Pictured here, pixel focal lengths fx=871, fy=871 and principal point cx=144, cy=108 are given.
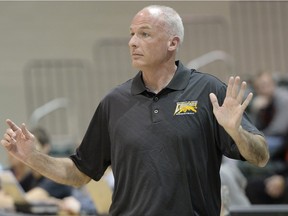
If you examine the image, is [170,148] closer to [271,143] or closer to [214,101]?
[214,101]

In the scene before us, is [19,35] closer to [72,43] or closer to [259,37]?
[72,43]

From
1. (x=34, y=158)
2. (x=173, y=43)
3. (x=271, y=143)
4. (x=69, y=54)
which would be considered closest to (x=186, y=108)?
(x=173, y=43)

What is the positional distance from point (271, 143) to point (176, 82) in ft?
18.5

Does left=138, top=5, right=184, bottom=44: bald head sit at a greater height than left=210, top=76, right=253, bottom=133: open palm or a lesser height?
greater

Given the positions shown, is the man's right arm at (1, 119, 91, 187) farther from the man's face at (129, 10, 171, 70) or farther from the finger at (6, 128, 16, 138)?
the man's face at (129, 10, 171, 70)

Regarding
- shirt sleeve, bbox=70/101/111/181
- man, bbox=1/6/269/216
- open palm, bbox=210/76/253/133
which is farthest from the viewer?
shirt sleeve, bbox=70/101/111/181

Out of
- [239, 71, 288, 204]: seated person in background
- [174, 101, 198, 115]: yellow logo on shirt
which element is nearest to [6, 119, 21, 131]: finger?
[174, 101, 198, 115]: yellow logo on shirt

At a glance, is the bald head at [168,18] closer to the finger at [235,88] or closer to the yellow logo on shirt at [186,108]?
the yellow logo on shirt at [186,108]

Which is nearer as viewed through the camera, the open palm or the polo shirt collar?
the open palm

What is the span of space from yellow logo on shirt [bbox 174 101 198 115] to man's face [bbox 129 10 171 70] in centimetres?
26

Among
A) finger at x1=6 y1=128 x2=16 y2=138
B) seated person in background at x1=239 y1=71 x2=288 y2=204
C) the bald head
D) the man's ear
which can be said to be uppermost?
the bald head

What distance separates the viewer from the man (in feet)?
12.9

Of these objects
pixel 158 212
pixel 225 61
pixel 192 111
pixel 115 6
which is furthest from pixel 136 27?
pixel 115 6

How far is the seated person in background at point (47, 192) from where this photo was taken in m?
7.52
